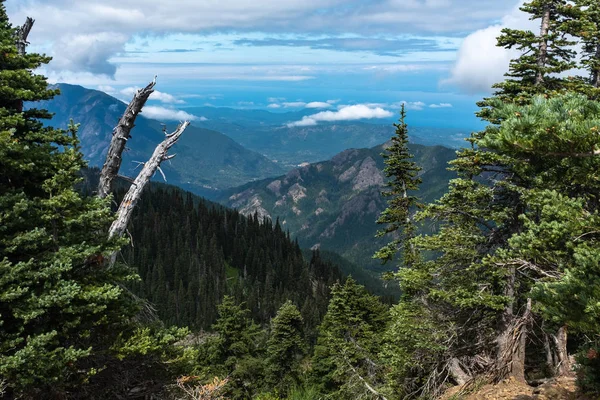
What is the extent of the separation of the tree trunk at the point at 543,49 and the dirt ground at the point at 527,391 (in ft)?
39.0

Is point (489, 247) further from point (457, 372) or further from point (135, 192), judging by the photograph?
point (135, 192)

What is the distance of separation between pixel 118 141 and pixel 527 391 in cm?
1531

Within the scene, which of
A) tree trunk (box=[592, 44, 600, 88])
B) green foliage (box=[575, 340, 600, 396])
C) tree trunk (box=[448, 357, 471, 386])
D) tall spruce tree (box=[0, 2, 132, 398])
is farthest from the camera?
tree trunk (box=[592, 44, 600, 88])

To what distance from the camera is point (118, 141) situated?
1307cm

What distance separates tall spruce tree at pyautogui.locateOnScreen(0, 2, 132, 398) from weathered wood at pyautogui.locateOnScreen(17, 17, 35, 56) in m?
0.33

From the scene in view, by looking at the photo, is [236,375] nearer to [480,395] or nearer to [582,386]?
[480,395]

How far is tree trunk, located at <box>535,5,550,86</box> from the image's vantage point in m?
18.3

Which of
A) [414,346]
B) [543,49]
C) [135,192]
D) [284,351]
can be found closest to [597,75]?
[543,49]

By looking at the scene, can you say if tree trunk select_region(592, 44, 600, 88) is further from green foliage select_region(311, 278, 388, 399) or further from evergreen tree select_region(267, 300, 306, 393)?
evergreen tree select_region(267, 300, 306, 393)

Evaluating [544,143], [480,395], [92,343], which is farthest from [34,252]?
[480,395]

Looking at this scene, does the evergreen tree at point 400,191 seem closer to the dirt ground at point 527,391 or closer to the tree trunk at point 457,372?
the tree trunk at point 457,372

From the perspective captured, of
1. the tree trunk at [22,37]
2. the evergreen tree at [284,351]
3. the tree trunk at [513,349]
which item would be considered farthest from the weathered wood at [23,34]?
the evergreen tree at [284,351]

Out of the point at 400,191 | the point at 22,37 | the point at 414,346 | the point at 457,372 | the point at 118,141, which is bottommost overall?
the point at 457,372

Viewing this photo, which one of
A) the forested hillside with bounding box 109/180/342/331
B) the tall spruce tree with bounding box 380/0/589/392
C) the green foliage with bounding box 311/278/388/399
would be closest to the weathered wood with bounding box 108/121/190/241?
the tall spruce tree with bounding box 380/0/589/392
